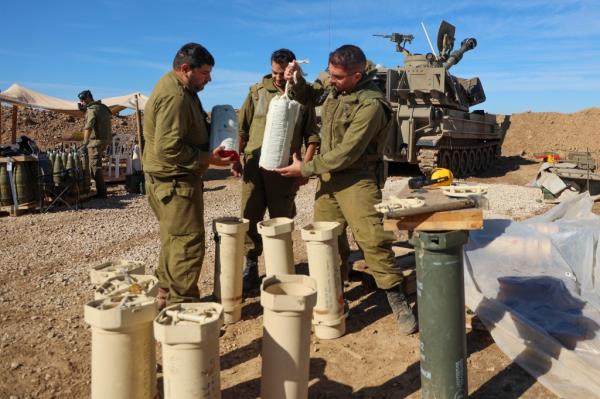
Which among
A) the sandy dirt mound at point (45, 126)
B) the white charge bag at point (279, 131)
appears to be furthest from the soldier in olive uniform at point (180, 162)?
the sandy dirt mound at point (45, 126)

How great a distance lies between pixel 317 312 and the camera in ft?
13.4

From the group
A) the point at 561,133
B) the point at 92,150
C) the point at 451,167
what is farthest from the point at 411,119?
the point at 561,133

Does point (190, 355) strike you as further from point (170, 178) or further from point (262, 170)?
point (262, 170)

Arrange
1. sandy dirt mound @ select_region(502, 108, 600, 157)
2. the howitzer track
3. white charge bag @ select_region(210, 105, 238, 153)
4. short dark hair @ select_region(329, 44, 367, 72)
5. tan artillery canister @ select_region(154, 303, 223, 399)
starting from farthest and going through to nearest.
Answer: sandy dirt mound @ select_region(502, 108, 600, 157)
the howitzer track
white charge bag @ select_region(210, 105, 238, 153)
short dark hair @ select_region(329, 44, 367, 72)
tan artillery canister @ select_region(154, 303, 223, 399)

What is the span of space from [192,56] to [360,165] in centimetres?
146

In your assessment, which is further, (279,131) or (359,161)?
(279,131)

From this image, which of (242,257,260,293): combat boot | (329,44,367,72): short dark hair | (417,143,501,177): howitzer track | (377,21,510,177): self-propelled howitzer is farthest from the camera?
(377,21,510,177): self-propelled howitzer

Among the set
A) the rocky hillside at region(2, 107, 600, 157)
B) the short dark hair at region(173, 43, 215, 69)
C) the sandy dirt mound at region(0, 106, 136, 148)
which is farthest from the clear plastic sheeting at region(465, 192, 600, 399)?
the rocky hillside at region(2, 107, 600, 157)

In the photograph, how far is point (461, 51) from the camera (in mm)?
18484

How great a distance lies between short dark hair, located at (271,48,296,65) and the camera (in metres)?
4.71

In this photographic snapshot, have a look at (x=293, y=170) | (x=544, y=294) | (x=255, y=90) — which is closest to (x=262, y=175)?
(x=293, y=170)

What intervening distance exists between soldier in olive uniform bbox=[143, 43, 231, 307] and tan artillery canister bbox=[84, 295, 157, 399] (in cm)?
134

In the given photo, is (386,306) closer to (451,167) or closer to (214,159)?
(214,159)

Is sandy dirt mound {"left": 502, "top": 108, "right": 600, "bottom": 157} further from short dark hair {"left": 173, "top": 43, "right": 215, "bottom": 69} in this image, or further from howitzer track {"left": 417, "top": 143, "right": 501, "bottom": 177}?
short dark hair {"left": 173, "top": 43, "right": 215, "bottom": 69}
